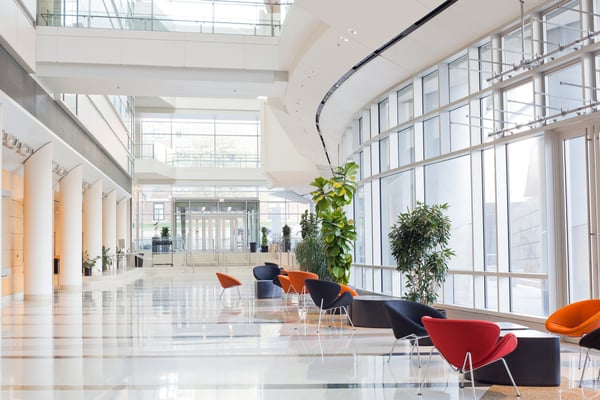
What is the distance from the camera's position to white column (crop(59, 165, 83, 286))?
743 inches

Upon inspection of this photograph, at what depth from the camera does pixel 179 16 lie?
48.2 ft

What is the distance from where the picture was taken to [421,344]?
7.88m

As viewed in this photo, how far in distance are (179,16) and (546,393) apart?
11.6 metres

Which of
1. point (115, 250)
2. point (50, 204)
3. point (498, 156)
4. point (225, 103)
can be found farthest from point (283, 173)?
point (498, 156)

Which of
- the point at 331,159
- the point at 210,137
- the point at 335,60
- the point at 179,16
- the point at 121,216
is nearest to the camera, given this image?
the point at 335,60

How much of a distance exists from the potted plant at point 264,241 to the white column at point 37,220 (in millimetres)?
22022

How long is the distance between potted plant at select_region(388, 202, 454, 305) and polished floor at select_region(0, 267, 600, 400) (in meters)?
0.95

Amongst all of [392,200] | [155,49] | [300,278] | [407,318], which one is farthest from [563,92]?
[155,49]

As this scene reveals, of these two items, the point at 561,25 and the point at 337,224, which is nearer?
the point at 561,25

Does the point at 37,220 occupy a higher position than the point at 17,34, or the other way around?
the point at 17,34

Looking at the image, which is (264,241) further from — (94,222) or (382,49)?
(382,49)

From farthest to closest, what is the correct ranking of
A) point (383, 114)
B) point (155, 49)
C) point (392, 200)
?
point (383, 114), point (155, 49), point (392, 200)

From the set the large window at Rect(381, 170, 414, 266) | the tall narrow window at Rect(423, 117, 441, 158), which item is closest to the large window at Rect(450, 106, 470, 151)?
the tall narrow window at Rect(423, 117, 441, 158)

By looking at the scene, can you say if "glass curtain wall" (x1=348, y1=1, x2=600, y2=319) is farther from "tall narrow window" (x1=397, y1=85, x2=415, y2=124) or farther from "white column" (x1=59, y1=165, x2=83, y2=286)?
"white column" (x1=59, y1=165, x2=83, y2=286)
